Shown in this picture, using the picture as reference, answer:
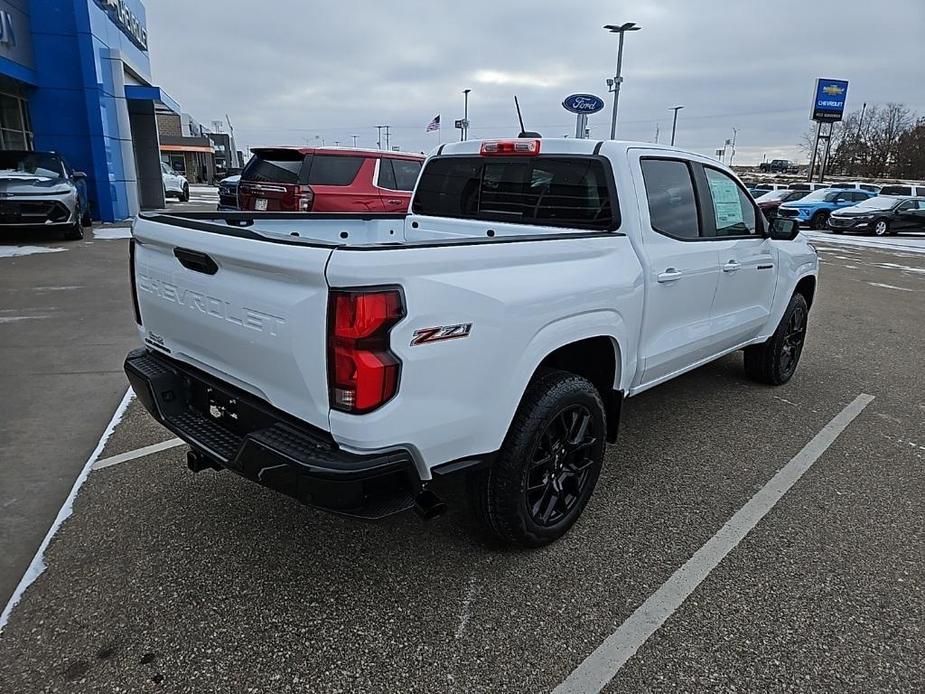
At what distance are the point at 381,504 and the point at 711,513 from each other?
198 centimetres

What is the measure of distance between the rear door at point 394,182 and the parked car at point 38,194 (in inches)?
265

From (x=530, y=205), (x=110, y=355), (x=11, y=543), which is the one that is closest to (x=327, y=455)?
(x=11, y=543)

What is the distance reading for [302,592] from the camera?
8.80 feet

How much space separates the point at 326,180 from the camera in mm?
9664

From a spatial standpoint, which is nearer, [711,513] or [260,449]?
[260,449]

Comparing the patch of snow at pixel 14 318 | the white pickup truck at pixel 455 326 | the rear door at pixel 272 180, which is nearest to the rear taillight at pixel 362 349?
the white pickup truck at pixel 455 326

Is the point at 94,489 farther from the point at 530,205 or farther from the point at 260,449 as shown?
the point at 530,205

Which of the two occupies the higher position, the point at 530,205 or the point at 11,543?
the point at 530,205

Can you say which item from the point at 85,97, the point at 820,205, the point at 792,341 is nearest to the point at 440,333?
the point at 792,341

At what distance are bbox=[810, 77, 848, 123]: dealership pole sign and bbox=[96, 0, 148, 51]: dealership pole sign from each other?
42.8 metres

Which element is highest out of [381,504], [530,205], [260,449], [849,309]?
[530,205]

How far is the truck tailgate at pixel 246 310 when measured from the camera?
2164 mm

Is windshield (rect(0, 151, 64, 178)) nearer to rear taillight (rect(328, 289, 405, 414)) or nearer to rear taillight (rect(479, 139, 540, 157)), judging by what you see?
rear taillight (rect(479, 139, 540, 157))

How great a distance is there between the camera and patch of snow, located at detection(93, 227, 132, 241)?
1381 cm
